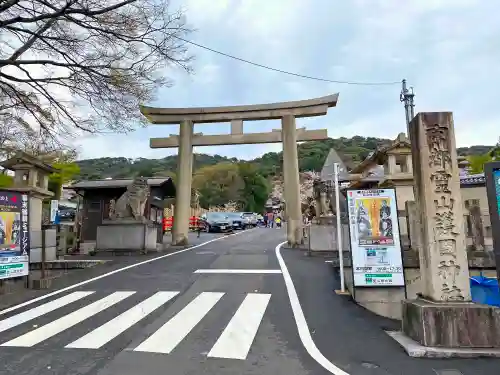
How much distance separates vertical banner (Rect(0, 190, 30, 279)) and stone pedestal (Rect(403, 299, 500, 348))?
8405 millimetres

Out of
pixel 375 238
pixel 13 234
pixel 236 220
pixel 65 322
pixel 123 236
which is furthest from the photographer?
pixel 236 220

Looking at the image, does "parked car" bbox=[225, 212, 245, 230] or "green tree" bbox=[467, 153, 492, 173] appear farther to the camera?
"parked car" bbox=[225, 212, 245, 230]

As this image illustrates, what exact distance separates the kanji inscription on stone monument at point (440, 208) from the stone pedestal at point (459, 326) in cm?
25

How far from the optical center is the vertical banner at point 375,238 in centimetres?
→ 734

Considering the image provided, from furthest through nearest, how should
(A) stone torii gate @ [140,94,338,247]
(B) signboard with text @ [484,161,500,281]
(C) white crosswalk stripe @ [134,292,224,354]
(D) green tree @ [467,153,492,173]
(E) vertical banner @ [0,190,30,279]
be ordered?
(D) green tree @ [467,153,492,173] → (A) stone torii gate @ [140,94,338,247] → (E) vertical banner @ [0,190,30,279] → (B) signboard with text @ [484,161,500,281] → (C) white crosswalk stripe @ [134,292,224,354]

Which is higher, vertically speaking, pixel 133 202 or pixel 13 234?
pixel 133 202

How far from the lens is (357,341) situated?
203 inches

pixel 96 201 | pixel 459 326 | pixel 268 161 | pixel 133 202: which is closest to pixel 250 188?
pixel 268 161

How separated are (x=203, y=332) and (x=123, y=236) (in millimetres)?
10547

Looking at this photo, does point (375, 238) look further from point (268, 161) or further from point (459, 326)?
point (268, 161)

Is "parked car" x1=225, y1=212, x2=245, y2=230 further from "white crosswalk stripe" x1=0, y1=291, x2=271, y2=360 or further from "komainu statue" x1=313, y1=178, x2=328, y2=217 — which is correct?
"white crosswalk stripe" x1=0, y1=291, x2=271, y2=360

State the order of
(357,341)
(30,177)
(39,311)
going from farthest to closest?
(30,177), (39,311), (357,341)

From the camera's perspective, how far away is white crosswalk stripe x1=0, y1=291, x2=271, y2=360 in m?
4.81

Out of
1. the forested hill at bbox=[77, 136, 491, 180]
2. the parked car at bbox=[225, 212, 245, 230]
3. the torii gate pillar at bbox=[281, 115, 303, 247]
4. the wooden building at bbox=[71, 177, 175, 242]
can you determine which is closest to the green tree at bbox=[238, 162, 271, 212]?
the forested hill at bbox=[77, 136, 491, 180]
